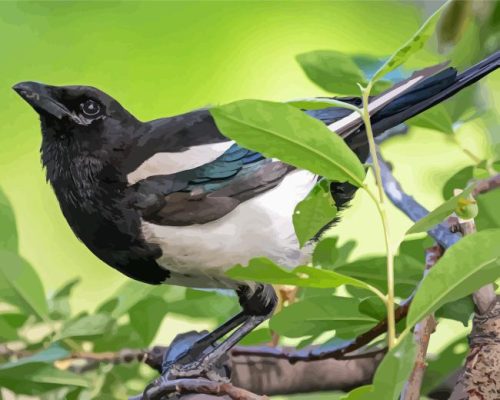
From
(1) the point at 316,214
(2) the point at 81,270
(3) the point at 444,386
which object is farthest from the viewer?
(2) the point at 81,270

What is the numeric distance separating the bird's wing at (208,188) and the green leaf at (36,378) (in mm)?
105

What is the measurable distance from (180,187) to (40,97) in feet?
0.33

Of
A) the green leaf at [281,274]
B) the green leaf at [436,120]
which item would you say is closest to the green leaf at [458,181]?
the green leaf at [436,120]

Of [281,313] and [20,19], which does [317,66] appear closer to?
[281,313]

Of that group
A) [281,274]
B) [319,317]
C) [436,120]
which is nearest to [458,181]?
[436,120]

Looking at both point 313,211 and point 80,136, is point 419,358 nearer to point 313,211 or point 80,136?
point 313,211

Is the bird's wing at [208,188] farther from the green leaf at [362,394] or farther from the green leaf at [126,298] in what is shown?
the green leaf at [362,394]

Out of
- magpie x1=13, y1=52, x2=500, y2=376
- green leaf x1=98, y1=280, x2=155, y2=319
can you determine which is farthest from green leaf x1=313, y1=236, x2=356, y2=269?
green leaf x1=98, y1=280, x2=155, y2=319

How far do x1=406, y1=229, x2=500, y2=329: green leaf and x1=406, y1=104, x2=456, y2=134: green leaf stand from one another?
0.70 ft

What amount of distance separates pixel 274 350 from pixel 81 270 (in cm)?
19

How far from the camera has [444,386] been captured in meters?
0.43

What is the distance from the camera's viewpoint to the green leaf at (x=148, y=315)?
0.45 m

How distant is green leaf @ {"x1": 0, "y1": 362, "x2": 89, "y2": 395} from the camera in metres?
0.42

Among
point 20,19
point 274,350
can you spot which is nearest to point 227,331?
point 274,350
